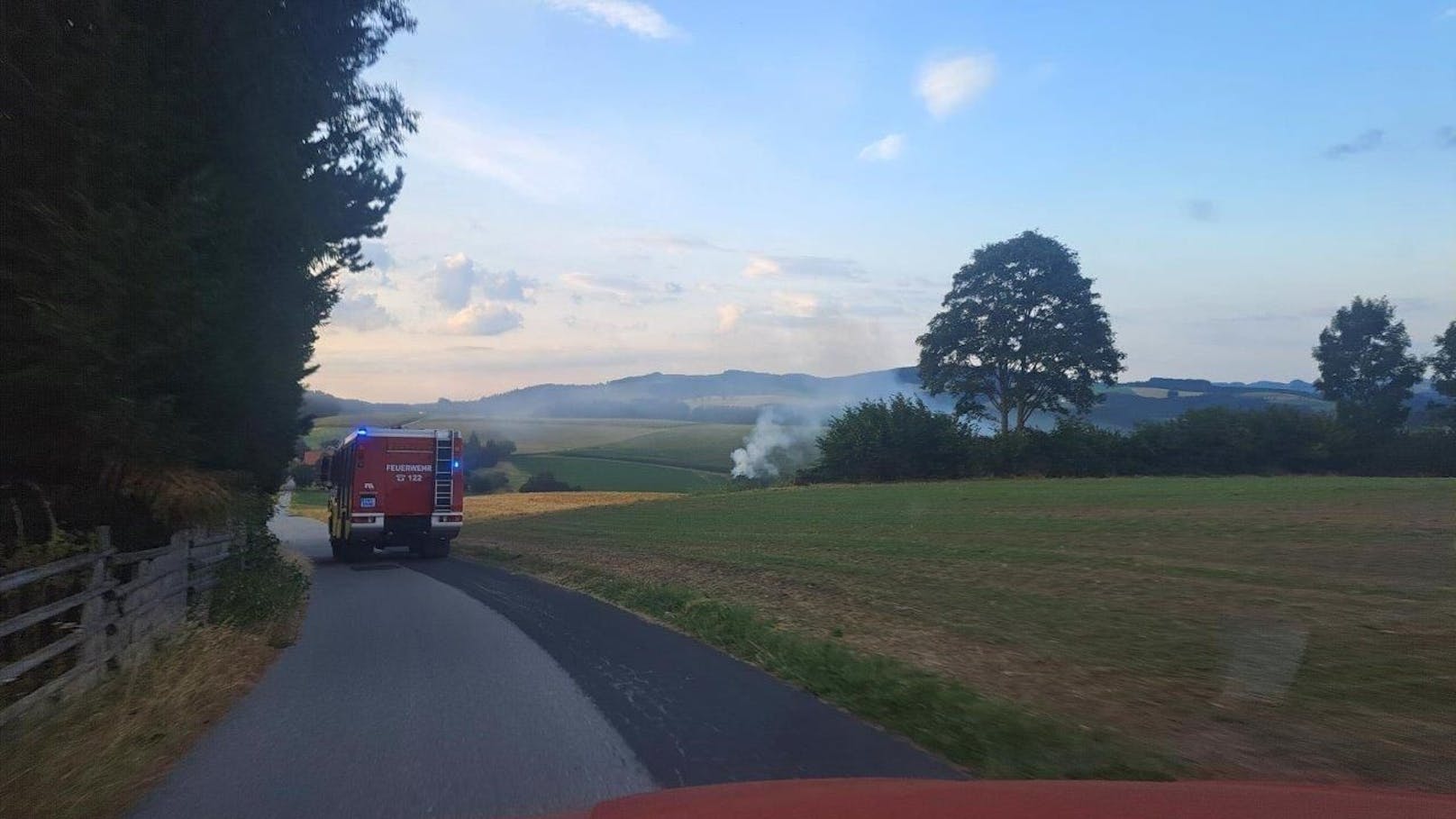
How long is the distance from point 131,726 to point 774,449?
2512 inches

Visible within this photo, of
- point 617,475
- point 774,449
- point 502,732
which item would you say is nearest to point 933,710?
point 502,732

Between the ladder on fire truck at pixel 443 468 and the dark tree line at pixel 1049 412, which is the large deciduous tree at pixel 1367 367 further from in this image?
the ladder on fire truck at pixel 443 468

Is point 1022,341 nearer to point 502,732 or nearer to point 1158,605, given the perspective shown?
point 1158,605

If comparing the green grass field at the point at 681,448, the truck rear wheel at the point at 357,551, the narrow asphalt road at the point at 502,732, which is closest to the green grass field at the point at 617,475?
the green grass field at the point at 681,448

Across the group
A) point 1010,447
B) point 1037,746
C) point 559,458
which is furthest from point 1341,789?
point 559,458

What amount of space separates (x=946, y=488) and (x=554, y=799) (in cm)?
3918

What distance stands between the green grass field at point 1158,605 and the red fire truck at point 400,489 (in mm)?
1836

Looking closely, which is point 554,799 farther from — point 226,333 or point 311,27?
point 311,27

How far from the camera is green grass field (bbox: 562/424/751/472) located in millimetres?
78812

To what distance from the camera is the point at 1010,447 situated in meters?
52.9

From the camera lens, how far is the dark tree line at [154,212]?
7793 millimetres

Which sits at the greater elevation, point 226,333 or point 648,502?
point 226,333

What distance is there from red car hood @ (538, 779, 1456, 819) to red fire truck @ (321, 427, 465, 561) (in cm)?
2402

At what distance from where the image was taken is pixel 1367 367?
64.4 metres
